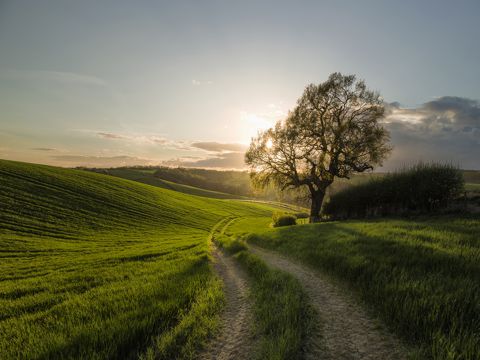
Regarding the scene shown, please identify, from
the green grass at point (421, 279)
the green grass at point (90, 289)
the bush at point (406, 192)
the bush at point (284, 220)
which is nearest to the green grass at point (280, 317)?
the green grass at point (90, 289)

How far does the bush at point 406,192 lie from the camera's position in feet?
64.2

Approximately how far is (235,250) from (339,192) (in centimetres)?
1931

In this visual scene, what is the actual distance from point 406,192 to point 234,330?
75.7 feet

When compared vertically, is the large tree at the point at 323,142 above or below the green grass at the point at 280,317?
above

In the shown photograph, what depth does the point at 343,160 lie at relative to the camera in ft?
106

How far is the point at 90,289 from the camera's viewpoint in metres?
9.91

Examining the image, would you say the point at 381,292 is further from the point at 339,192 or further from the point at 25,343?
the point at 339,192

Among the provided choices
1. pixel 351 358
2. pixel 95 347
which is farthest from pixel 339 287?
pixel 95 347

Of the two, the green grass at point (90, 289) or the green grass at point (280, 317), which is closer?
the green grass at point (280, 317)

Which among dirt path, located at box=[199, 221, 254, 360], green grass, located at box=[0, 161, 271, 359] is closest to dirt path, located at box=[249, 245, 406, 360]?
dirt path, located at box=[199, 221, 254, 360]

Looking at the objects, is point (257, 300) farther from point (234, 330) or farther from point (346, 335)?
point (346, 335)

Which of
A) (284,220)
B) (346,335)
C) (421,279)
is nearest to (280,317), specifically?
(346,335)

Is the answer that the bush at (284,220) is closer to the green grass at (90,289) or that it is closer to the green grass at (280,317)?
the green grass at (90,289)

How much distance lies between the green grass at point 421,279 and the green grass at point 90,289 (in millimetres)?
4312
